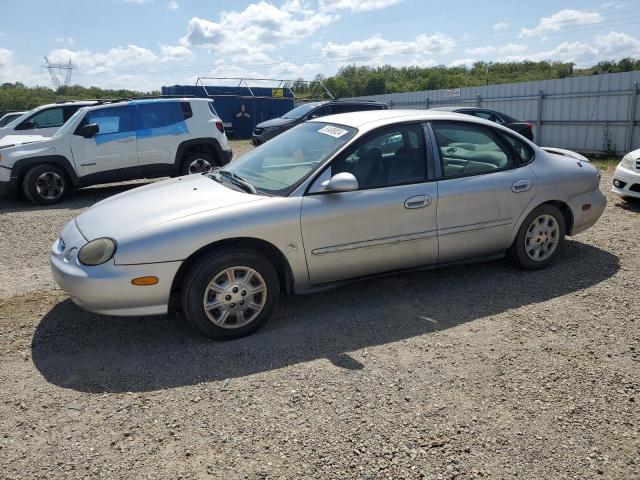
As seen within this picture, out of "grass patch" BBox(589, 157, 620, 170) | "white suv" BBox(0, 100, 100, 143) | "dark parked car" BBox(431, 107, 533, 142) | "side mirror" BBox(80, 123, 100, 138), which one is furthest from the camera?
"dark parked car" BBox(431, 107, 533, 142)

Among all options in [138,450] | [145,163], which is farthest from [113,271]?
[145,163]

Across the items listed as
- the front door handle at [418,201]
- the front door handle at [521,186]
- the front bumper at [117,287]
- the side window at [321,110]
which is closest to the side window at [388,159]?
the front door handle at [418,201]

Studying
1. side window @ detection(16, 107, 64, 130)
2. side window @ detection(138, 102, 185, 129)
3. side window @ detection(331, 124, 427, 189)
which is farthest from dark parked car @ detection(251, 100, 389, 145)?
side window @ detection(331, 124, 427, 189)

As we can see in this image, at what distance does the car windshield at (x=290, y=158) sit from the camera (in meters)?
4.35

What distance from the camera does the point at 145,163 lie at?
10453 mm

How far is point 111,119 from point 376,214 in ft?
25.0

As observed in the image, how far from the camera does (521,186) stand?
197 inches

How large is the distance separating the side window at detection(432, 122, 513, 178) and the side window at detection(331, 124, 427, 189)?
0.22 meters

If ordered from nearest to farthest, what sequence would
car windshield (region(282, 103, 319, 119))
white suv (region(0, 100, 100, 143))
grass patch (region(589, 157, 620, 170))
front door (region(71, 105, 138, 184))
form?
1. front door (region(71, 105, 138, 184))
2. grass patch (region(589, 157, 620, 170))
3. white suv (region(0, 100, 100, 143))
4. car windshield (region(282, 103, 319, 119))

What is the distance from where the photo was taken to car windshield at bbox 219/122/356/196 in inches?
171

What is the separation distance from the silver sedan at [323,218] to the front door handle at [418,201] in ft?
0.05

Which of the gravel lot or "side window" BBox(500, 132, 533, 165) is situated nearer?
the gravel lot

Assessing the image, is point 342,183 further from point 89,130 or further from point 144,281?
point 89,130

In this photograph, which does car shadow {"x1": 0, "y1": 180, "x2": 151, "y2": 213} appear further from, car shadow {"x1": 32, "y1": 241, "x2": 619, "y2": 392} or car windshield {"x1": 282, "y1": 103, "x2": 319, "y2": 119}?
car windshield {"x1": 282, "y1": 103, "x2": 319, "y2": 119}
